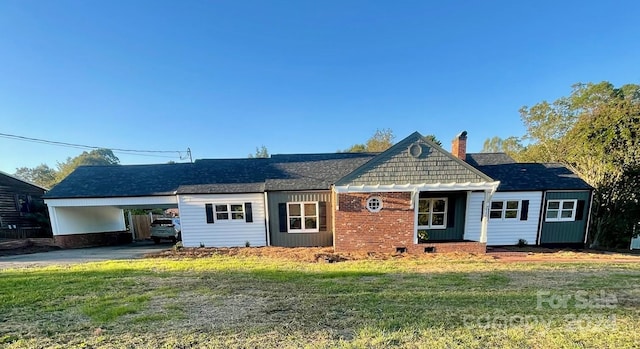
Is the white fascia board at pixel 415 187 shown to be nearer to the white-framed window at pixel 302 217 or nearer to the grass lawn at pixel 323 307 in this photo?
the white-framed window at pixel 302 217

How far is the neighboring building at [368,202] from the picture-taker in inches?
388

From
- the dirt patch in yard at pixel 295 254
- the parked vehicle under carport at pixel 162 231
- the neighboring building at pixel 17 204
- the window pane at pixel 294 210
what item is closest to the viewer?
the dirt patch in yard at pixel 295 254

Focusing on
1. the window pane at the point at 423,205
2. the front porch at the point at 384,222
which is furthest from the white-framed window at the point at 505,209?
the window pane at the point at 423,205

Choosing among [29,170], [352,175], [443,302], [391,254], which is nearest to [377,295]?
[443,302]

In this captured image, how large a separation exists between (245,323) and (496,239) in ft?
41.1

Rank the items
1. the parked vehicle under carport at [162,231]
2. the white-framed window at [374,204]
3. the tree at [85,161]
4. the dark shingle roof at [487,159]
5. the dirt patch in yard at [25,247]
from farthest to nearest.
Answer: the tree at [85,161]
the parked vehicle under carport at [162,231]
the dark shingle roof at [487,159]
the dirt patch in yard at [25,247]
the white-framed window at [374,204]

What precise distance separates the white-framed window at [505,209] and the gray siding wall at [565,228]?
4.23ft

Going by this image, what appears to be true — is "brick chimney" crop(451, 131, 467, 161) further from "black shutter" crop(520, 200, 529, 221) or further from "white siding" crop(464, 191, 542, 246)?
"black shutter" crop(520, 200, 529, 221)

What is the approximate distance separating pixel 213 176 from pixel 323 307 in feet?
35.6

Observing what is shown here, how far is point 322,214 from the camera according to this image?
11.3 metres

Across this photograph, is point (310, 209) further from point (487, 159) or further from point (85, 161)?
point (85, 161)

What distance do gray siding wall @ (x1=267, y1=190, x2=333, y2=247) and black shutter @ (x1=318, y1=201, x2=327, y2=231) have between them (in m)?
0.14

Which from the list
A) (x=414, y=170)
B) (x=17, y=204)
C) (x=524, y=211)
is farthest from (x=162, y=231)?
(x=524, y=211)

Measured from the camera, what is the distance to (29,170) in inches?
2165
